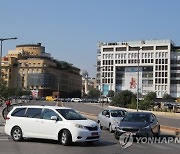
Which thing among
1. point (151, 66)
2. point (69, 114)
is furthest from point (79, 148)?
point (151, 66)

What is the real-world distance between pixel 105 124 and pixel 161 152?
1116cm

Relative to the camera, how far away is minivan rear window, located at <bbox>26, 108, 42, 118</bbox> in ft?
55.8

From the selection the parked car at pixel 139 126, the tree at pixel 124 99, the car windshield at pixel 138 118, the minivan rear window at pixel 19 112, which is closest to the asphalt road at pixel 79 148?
the parked car at pixel 139 126

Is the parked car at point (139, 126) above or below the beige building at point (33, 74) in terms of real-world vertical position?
below

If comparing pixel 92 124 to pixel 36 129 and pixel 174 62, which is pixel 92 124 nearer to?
pixel 36 129

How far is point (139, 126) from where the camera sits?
59.7 ft

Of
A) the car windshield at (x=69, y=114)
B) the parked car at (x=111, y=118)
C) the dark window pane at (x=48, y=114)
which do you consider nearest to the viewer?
the car windshield at (x=69, y=114)

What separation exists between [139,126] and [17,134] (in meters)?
5.45

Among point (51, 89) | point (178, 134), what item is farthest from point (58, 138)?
point (51, 89)

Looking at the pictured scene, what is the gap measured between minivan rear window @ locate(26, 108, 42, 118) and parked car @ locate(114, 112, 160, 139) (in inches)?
154

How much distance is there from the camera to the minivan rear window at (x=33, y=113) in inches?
670

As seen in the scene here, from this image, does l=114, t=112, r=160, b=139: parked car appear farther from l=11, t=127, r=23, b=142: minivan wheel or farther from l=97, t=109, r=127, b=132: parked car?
l=11, t=127, r=23, b=142: minivan wheel

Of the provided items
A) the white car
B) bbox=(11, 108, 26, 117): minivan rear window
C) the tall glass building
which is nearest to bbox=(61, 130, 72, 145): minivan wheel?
the white car

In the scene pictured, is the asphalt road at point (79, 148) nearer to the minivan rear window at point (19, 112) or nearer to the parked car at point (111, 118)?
the minivan rear window at point (19, 112)
